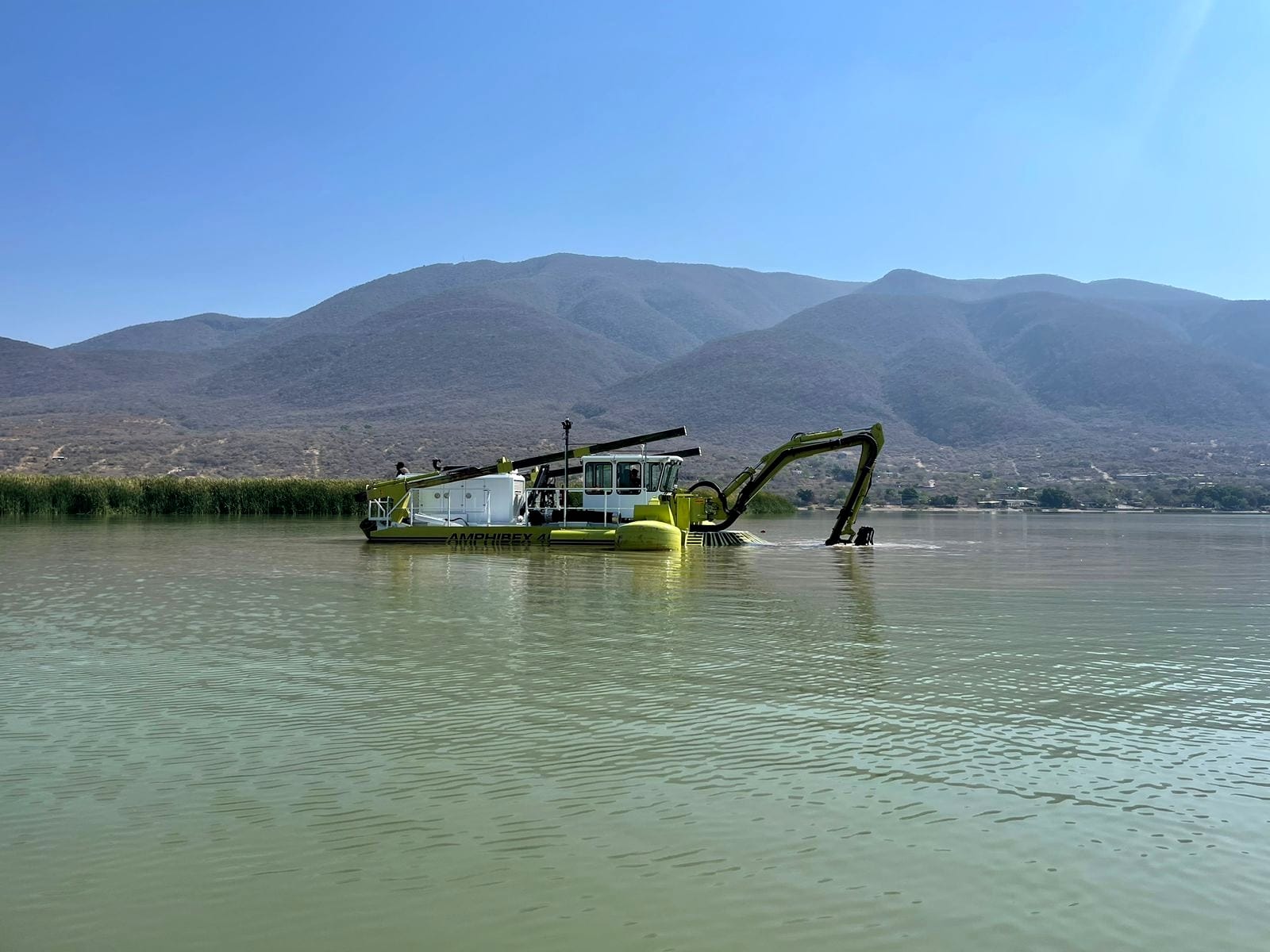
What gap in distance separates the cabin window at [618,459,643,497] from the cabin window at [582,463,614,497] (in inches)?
11.1

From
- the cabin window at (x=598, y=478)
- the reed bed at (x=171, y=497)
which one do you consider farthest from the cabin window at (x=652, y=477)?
the reed bed at (x=171, y=497)

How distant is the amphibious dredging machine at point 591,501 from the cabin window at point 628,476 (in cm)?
3

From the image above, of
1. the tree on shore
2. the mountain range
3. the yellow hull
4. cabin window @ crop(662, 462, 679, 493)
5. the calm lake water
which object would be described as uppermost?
the mountain range

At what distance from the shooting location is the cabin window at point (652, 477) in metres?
38.2

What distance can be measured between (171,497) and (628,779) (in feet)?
192

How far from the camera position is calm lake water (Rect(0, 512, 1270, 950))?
19.3ft

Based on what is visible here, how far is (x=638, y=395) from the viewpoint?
15588cm

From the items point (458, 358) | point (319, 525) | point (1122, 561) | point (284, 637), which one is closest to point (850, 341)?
point (458, 358)

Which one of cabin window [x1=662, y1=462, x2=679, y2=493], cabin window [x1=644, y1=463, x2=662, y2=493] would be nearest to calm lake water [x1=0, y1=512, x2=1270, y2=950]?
cabin window [x1=644, y1=463, x2=662, y2=493]

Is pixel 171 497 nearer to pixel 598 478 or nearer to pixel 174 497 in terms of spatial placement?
pixel 174 497

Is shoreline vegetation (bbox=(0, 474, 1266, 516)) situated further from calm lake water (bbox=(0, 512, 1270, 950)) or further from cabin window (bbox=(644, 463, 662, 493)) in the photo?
calm lake water (bbox=(0, 512, 1270, 950))

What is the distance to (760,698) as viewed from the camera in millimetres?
11398

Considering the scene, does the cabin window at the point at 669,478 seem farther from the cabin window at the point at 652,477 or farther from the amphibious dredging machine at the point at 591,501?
the cabin window at the point at 652,477

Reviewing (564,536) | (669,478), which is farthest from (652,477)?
(564,536)
